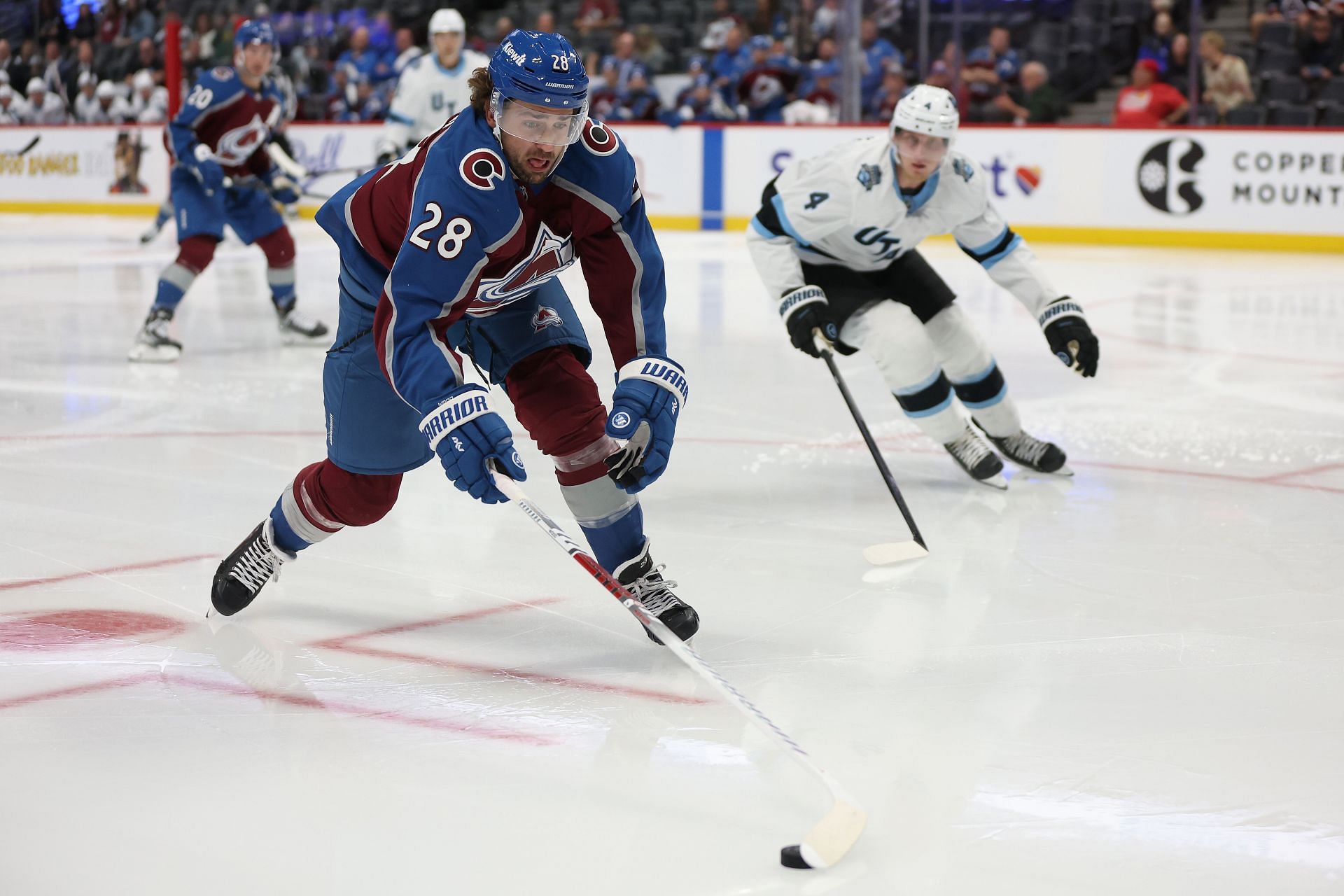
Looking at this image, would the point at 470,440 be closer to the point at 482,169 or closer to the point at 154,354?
the point at 482,169

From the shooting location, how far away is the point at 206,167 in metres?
6.41

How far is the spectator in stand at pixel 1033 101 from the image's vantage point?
11.3 m

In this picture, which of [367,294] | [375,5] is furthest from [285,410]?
[375,5]

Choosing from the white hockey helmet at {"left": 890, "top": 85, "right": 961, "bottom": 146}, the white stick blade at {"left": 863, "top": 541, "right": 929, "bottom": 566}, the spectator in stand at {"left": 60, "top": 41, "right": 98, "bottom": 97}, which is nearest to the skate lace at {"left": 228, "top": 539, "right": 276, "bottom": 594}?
the white stick blade at {"left": 863, "top": 541, "right": 929, "bottom": 566}

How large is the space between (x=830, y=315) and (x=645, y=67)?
31.6 ft

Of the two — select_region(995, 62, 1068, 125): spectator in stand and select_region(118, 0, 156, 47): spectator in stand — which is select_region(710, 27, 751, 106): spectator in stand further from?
select_region(118, 0, 156, 47): spectator in stand

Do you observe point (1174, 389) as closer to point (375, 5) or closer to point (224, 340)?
point (224, 340)

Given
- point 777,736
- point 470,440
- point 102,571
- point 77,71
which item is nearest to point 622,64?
point 77,71

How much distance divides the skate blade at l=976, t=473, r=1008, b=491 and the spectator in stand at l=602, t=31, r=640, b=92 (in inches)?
381

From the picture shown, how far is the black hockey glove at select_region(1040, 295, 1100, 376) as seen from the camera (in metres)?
4.08

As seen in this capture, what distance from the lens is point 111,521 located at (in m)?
3.74

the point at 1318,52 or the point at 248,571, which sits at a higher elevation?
the point at 1318,52

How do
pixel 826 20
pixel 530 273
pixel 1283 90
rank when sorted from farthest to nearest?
pixel 826 20
pixel 1283 90
pixel 530 273

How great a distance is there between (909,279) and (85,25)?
15.0m
